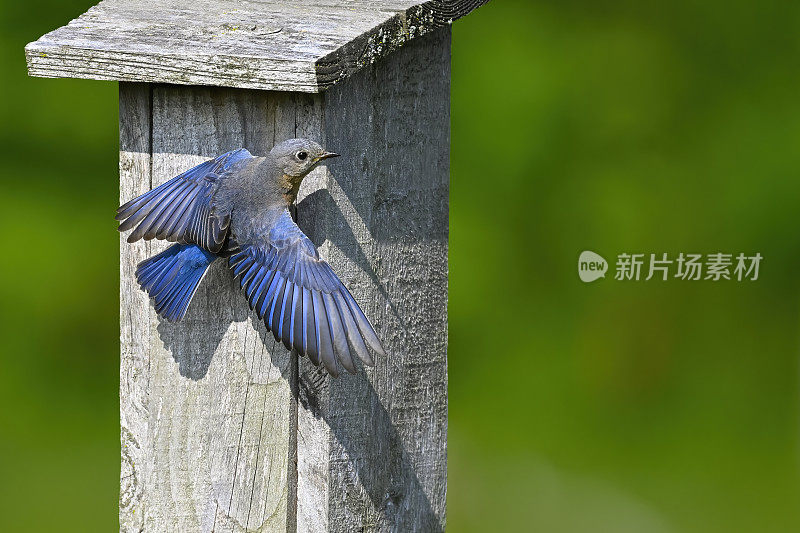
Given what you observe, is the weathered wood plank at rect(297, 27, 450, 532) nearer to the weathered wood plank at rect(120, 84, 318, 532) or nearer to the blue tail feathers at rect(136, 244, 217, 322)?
the weathered wood plank at rect(120, 84, 318, 532)

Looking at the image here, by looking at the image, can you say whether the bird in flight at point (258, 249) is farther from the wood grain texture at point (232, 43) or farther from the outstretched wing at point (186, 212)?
the wood grain texture at point (232, 43)

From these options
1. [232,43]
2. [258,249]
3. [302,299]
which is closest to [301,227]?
[258,249]

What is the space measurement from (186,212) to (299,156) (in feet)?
0.93

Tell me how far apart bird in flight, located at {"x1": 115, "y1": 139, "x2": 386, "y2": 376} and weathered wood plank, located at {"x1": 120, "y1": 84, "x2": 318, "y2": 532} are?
0.30 feet

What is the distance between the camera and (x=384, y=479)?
261cm

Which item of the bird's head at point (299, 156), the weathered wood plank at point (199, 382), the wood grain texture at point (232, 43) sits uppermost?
the wood grain texture at point (232, 43)

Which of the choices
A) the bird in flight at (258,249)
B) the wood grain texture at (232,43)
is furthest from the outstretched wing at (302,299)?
the wood grain texture at (232,43)

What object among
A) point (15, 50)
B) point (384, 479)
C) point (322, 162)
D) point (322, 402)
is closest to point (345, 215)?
point (322, 162)

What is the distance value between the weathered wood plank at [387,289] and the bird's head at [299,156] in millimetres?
126

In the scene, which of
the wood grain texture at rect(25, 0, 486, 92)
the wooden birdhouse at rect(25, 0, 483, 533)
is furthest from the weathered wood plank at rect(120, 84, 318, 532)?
the wood grain texture at rect(25, 0, 486, 92)

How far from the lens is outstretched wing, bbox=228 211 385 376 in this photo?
6.88 ft

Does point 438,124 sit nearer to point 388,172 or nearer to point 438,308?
point 388,172

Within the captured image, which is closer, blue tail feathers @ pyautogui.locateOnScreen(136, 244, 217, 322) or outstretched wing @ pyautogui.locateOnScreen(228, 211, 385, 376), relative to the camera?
outstretched wing @ pyautogui.locateOnScreen(228, 211, 385, 376)

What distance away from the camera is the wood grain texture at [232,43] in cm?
219
